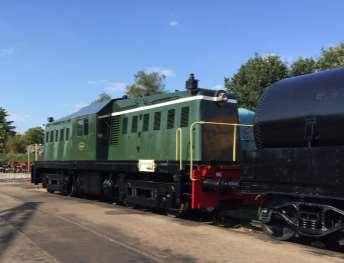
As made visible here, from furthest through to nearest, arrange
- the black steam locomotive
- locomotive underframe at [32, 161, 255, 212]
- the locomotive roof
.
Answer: the locomotive roof, locomotive underframe at [32, 161, 255, 212], the black steam locomotive

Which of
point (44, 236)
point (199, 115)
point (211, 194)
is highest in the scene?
point (199, 115)

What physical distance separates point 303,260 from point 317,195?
139cm

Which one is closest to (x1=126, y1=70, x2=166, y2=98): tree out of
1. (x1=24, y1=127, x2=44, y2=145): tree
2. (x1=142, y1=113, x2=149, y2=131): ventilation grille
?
(x1=142, y1=113, x2=149, y2=131): ventilation grille

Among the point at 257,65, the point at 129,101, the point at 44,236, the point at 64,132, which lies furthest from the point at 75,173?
the point at 257,65

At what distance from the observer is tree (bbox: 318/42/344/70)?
28259mm

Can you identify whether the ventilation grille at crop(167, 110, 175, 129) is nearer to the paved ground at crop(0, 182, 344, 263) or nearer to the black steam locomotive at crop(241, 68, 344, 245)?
the paved ground at crop(0, 182, 344, 263)

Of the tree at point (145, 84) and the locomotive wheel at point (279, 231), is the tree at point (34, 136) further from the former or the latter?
the locomotive wheel at point (279, 231)

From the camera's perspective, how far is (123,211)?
1612 centimetres

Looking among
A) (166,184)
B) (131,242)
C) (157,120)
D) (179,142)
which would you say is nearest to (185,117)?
(179,142)

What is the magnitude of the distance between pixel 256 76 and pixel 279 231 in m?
20.7

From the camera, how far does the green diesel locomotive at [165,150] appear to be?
14180 mm

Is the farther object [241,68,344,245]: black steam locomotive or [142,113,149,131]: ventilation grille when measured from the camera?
[142,113,149,131]: ventilation grille

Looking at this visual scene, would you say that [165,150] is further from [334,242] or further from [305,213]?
[334,242]

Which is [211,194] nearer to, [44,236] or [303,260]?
[44,236]
